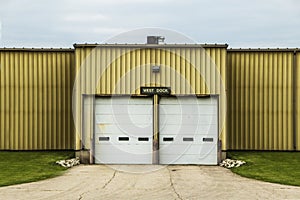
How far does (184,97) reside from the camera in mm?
22750

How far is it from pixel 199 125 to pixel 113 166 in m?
4.31

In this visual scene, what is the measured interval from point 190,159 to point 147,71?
14.4ft

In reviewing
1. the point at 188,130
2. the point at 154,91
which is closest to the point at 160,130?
the point at 188,130

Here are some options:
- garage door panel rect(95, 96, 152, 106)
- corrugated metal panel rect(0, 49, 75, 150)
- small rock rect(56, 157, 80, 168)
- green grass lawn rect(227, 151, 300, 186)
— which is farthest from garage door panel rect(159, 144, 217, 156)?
corrugated metal panel rect(0, 49, 75, 150)

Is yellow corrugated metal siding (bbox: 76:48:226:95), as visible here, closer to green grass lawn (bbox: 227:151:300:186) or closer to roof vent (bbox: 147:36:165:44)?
roof vent (bbox: 147:36:165:44)

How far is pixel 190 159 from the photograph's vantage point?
74.1 ft

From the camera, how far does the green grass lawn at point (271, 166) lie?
1752 centimetres

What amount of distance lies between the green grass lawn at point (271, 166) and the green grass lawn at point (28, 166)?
7.33 meters

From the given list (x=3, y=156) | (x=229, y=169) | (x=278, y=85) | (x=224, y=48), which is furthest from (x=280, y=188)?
(x=3, y=156)

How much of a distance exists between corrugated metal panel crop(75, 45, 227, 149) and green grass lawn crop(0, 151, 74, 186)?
2.36 metres

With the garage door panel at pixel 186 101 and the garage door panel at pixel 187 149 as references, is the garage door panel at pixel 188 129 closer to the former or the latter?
the garage door panel at pixel 187 149

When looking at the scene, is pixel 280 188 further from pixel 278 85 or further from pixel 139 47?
pixel 278 85

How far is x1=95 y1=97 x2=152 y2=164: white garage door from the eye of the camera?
2258 centimetres

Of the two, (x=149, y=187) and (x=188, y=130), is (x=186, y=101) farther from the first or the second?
(x=149, y=187)
